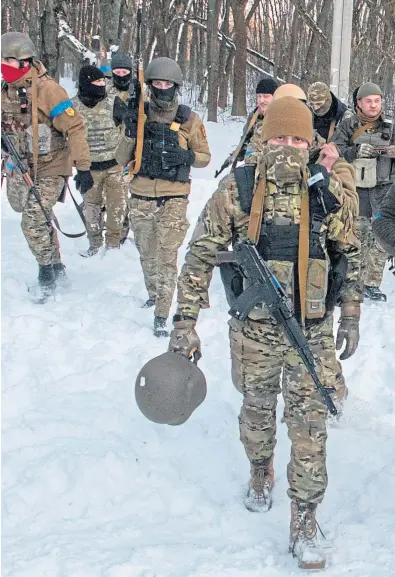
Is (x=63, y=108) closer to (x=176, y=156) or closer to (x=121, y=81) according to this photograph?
(x=176, y=156)

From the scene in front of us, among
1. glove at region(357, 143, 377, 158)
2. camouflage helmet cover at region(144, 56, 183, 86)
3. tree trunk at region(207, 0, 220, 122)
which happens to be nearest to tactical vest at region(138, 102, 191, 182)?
camouflage helmet cover at region(144, 56, 183, 86)

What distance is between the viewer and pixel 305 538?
2912 millimetres

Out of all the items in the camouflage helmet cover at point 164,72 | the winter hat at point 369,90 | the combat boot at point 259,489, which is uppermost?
the camouflage helmet cover at point 164,72

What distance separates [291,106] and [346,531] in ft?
6.46

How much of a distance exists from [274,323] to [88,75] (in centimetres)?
510

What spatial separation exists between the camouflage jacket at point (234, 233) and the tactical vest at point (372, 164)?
310cm

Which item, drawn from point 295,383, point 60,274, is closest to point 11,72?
point 60,274

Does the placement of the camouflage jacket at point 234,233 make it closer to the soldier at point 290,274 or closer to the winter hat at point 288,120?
the soldier at point 290,274

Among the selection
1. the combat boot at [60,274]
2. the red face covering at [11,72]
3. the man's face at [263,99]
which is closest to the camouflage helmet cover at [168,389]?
the man's face at [263,99]

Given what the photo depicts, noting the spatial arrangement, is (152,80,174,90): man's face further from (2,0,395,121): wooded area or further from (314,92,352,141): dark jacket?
(2,0,395,121): wooded area

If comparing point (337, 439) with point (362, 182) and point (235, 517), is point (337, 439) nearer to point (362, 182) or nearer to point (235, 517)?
point (235, 517)

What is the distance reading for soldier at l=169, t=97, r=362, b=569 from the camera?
9.36ft

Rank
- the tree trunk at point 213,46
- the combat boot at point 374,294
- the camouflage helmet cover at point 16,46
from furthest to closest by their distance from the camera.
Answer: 1. the tree trunk at point 213,46
2. the combat boot at point 374,294
3. the camouflage helmet cover at point 16,46

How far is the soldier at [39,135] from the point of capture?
564 cm
